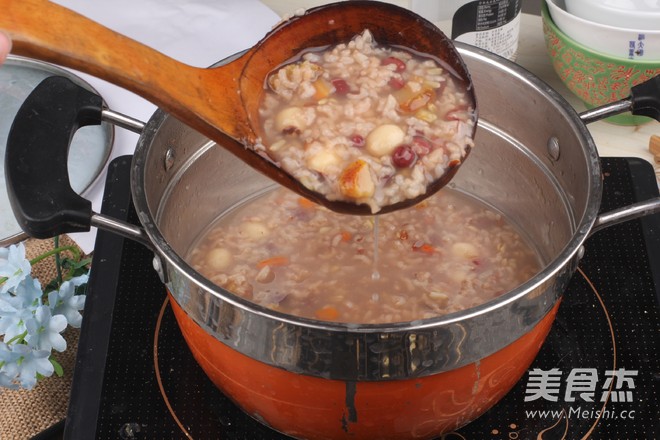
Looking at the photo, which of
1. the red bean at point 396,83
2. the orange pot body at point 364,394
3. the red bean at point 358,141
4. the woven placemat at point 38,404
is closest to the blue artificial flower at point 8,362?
the woven placemat at point 38,404

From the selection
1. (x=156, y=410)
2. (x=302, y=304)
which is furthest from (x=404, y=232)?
(x=156, y=410)

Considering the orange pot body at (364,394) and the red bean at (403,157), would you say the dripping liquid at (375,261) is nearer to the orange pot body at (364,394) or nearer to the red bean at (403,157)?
the red bean at (403,157)

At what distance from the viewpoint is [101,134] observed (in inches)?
88.1

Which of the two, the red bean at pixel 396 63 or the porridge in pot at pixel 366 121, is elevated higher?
the red bean at pixel 396 63

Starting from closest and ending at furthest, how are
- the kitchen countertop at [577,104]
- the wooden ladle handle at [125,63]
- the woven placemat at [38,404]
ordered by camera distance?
the wooden ladle handle at [125,63]
the woven placemat at [38,404]
the kitchen countertop at [577,104]

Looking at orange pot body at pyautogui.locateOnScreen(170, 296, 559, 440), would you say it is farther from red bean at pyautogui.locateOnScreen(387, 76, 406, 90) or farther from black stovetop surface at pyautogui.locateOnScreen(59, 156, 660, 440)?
red bean at pyautogui.locateOnScreen(387, 76, 406, 90)

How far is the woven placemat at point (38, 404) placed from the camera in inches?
62.8

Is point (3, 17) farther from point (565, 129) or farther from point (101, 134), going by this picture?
point (101, 134)

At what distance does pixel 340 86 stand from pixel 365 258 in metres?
0.35

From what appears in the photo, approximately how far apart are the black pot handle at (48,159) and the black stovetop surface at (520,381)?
1.13 feet

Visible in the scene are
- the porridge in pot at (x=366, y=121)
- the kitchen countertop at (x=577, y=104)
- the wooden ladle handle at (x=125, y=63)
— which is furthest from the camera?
the kitchen countertop at (x=577, y=104)

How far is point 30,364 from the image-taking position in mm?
1529

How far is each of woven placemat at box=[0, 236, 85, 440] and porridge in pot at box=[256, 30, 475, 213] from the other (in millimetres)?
637

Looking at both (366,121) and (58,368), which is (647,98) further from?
(58,368)
